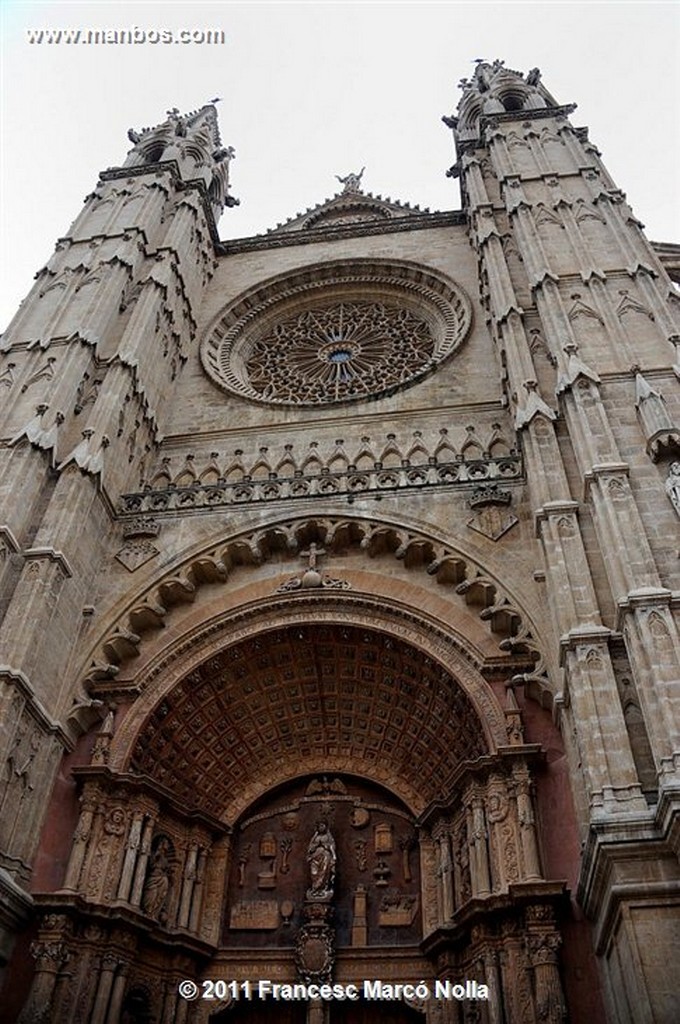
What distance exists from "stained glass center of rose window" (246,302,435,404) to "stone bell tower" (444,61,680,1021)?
2.09 meters

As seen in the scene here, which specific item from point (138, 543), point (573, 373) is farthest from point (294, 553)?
point (573, 373)

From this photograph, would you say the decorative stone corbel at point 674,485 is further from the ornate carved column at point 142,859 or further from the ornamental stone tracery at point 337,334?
the ornate carved column at point 142,859

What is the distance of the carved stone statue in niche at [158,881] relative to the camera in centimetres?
1021

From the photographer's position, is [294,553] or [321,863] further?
[294,553]

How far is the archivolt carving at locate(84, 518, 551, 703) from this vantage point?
434 inches

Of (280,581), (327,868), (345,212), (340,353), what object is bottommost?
(327,868)

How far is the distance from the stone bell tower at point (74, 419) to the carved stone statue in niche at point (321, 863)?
3.44 meters

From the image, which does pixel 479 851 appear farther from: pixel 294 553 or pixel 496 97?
pixel 496 97

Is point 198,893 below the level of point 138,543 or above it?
below

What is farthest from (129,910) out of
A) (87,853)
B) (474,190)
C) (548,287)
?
(474,190)

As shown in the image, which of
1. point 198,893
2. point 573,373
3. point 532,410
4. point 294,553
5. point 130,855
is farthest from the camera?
point 294,553

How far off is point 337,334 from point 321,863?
11757 mm

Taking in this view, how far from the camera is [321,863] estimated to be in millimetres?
11219

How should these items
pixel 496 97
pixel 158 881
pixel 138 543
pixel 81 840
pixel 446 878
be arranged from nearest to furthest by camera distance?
pixel 81 840, pixel 446 878, pixel 158 881, pixel 138 543, pixel 496 97
